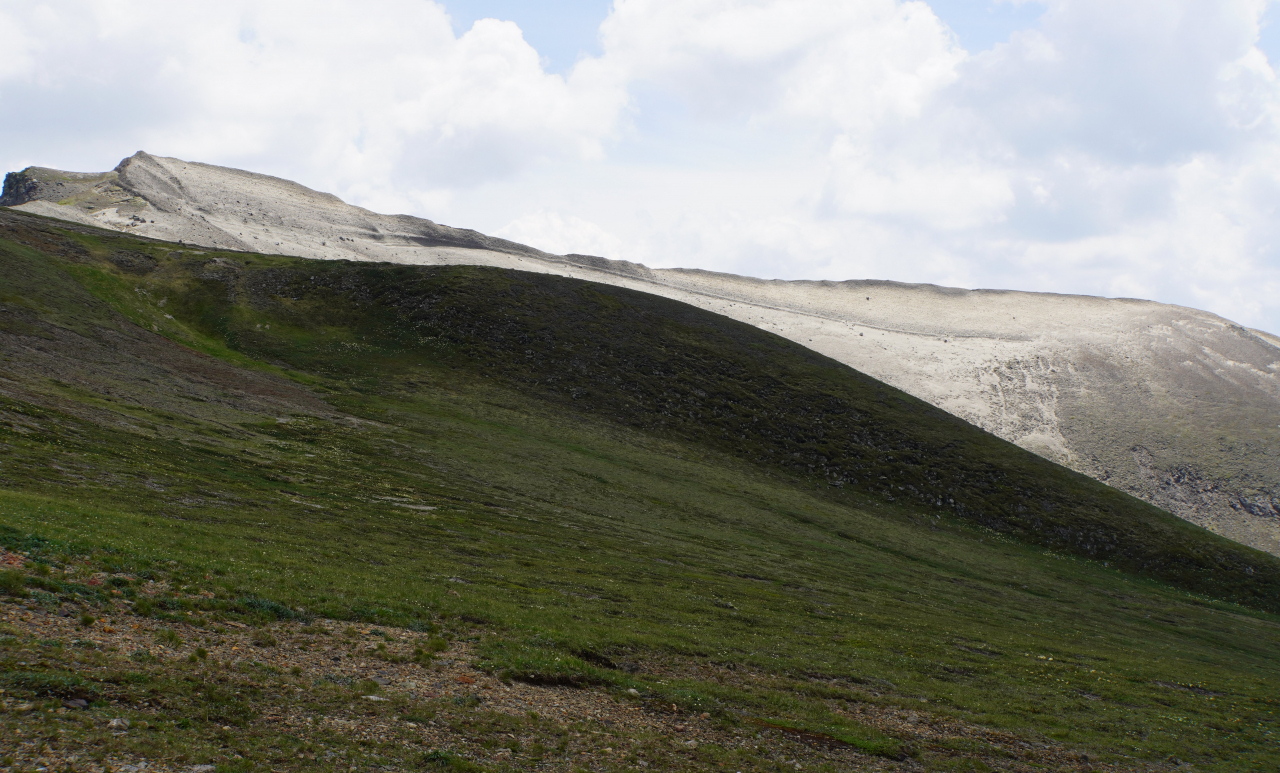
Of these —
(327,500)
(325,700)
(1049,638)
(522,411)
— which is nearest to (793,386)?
(522,411)

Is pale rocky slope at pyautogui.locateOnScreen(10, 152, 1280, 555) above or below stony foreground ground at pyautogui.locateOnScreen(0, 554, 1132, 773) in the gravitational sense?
above

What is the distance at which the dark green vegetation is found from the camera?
76.0ft

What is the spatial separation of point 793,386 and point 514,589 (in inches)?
2399

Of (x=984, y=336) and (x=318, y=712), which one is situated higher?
(x=984, y=336)

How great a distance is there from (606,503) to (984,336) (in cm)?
9034

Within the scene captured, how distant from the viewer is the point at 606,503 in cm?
5003

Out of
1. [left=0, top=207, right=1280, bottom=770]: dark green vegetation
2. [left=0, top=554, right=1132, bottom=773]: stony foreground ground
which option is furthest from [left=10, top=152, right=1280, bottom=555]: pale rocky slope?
[left=0, top=554, right=1132, bottom=773]: stony foreground ground

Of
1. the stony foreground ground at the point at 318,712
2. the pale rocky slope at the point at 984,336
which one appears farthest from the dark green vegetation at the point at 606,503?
the pale rocky slope at the point at 984,336

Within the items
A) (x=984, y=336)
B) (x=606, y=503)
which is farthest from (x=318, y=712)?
(x=984, y=336)

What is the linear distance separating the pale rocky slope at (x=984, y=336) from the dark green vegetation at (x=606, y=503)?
54.5 ft

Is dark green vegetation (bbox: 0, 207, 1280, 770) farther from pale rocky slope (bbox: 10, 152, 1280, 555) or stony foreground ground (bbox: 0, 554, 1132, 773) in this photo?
pale rocky slope (bbox: 10, 152, 1280, 555)

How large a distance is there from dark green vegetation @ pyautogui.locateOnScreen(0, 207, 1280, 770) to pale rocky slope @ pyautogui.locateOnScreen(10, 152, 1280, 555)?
16600 mm

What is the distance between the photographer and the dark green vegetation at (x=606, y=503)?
76.0 ft

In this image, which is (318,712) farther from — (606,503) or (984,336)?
(984,336)
